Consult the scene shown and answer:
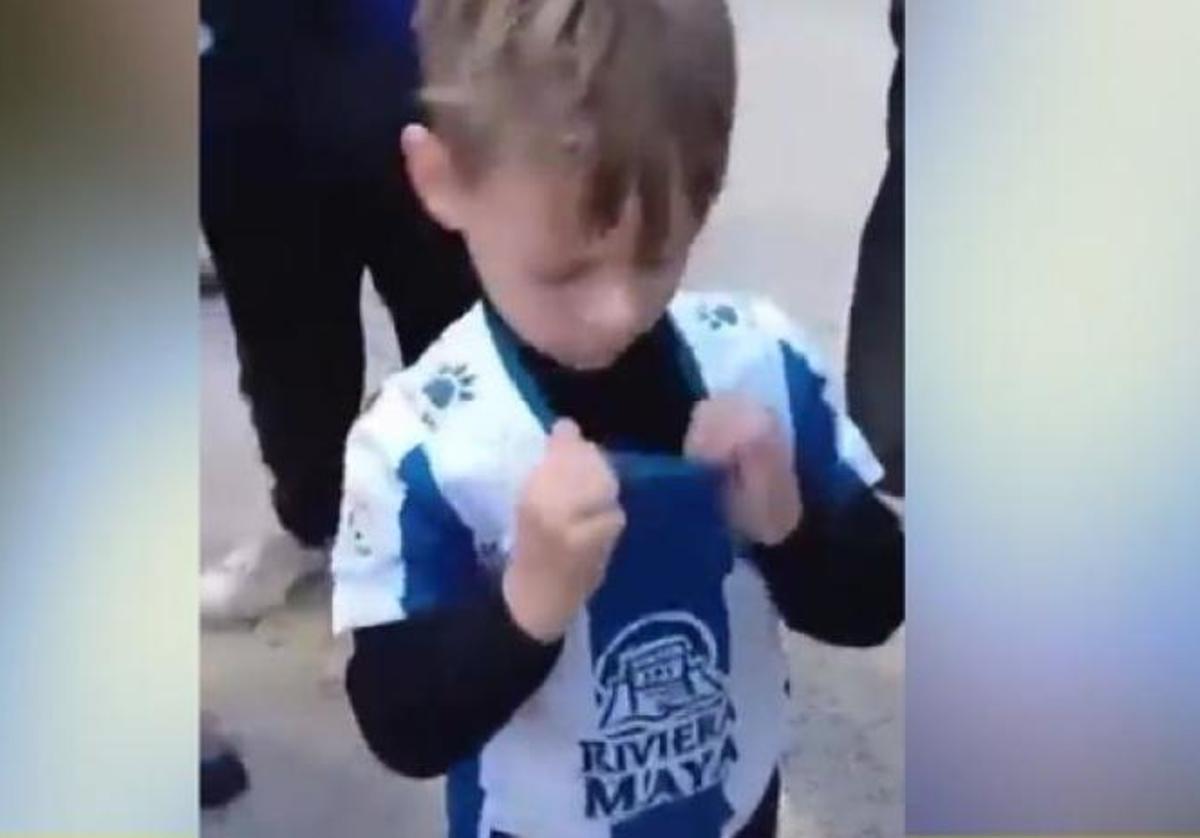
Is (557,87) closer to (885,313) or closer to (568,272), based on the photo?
(568,272)

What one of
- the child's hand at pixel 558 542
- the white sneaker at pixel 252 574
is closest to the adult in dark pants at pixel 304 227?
the white sneaker at pixel 252 574

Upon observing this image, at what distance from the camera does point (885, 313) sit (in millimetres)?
1119

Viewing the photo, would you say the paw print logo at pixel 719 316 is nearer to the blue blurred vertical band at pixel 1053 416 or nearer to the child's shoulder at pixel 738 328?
the child's shoulder at pixel 738 328

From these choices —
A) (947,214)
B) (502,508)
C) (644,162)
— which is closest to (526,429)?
(502,508)

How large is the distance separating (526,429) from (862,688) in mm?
245

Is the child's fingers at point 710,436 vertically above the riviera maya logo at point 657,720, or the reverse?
the child's fingers at point 710,436

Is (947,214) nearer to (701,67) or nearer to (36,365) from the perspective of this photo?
(701,67)

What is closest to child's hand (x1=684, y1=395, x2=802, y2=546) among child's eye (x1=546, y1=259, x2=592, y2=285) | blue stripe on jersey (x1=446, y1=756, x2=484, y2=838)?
child's eye (x1=546, y1=259, x2=592, y2=285)

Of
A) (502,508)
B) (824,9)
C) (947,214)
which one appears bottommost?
(502,508)

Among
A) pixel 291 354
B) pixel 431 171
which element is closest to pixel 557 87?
pixel 431 171

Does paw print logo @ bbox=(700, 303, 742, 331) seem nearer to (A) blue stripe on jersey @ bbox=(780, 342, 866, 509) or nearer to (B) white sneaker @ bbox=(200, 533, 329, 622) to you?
(A) blue stripe on jersey @ bbox=(780, 342, 866, 509)

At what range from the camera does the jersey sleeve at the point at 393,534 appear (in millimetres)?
1088

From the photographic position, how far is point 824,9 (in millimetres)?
1110

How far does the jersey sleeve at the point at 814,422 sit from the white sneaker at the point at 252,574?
0.28 meters
